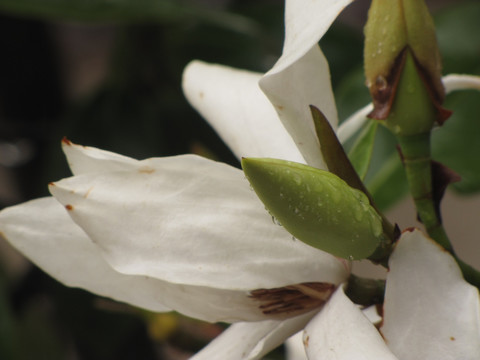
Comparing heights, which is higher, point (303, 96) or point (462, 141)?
point (303, 96)

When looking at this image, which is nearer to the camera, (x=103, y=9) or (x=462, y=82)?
(x=462, y=82)

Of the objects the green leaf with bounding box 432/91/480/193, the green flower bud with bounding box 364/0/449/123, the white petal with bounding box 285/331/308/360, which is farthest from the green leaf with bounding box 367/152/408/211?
the green flower bud with bounding box 364/0/449/123

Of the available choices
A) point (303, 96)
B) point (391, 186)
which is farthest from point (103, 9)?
point (303, 96)

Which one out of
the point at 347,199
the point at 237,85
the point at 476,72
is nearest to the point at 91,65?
the point at 476,72

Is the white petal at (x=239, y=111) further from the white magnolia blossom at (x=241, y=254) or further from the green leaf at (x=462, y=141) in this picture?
the green leaf at (x=462, y=141)

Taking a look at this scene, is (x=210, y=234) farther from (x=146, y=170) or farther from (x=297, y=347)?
(x=297, y=347)
